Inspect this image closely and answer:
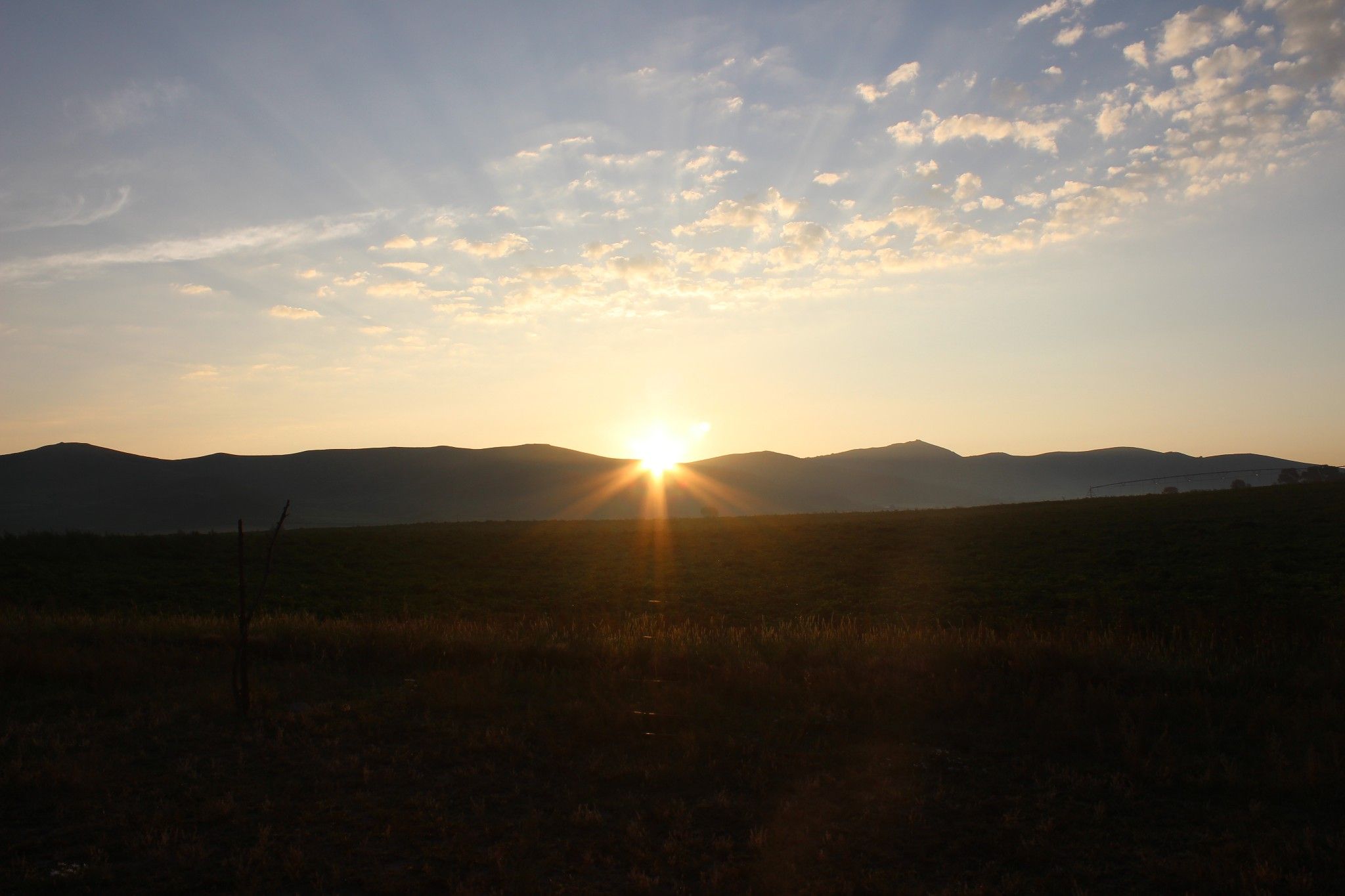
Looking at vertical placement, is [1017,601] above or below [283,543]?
below

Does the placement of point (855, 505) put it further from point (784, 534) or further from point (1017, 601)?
point (1017, 601)

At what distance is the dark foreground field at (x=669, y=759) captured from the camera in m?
5.55

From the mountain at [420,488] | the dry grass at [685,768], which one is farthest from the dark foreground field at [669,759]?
the mountain at [420,488]

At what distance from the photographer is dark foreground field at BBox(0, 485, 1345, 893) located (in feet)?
18.2

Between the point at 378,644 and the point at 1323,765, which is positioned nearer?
the point at 1323,765

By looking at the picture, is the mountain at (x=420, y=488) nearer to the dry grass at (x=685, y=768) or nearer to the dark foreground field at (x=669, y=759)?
the dark foreground field at (x=669, y=759)

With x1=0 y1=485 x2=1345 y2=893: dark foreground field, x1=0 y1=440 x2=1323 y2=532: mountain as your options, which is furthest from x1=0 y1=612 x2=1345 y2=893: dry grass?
x1=0 y1=440 x2=1323 y2=532: mountain

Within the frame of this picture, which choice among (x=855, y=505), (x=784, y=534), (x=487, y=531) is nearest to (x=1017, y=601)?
(x=784, y=534)

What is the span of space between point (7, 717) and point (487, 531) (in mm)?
35832

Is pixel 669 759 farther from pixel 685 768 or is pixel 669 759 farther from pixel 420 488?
pixel 420 488

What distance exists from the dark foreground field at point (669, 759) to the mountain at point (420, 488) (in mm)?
Answer: 104735

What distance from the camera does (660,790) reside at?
697cm

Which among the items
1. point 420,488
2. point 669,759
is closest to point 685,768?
point 669,759

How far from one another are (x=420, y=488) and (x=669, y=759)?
149330mm
